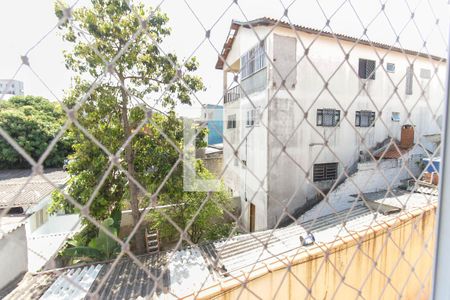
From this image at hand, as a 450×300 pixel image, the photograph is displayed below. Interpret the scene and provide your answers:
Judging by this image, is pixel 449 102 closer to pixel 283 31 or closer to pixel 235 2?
pixel 235 2

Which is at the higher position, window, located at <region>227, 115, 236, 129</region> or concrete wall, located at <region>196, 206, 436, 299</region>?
window, located at <region>227, 115, 236, 129</region>

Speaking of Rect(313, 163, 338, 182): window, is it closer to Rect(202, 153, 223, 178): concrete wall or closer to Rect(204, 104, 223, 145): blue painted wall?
Rect(202, 153, 223, 178): concrete wall

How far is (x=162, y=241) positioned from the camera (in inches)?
192

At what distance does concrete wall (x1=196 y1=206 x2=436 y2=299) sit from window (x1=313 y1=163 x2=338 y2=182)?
374cm

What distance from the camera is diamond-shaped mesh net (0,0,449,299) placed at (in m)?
0.82

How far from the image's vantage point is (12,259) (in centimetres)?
363

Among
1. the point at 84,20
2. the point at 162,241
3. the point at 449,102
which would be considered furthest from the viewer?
the point at 162,241

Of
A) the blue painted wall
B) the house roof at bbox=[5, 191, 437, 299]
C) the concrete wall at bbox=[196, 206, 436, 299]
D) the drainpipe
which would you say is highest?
the blue painted wall

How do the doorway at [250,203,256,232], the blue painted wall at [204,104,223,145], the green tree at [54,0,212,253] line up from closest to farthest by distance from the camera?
the blue painted wall at [204,104,223,145], the green tree at [54,0,212,253], the doorway at [250,203,256,232]

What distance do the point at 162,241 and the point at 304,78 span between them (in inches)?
151

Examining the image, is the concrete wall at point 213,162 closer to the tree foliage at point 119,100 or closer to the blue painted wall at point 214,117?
the tree foliage at point 119,100

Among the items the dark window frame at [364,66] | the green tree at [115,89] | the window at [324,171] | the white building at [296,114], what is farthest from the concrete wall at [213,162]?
the dark window frame at [364,66]

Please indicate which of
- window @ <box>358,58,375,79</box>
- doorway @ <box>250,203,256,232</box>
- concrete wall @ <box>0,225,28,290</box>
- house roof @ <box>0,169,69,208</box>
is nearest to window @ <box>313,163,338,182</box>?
doorway @ <box>250,203,256,232</box>

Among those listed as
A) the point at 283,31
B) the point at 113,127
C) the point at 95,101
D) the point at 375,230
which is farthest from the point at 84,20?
the point at 375,230
